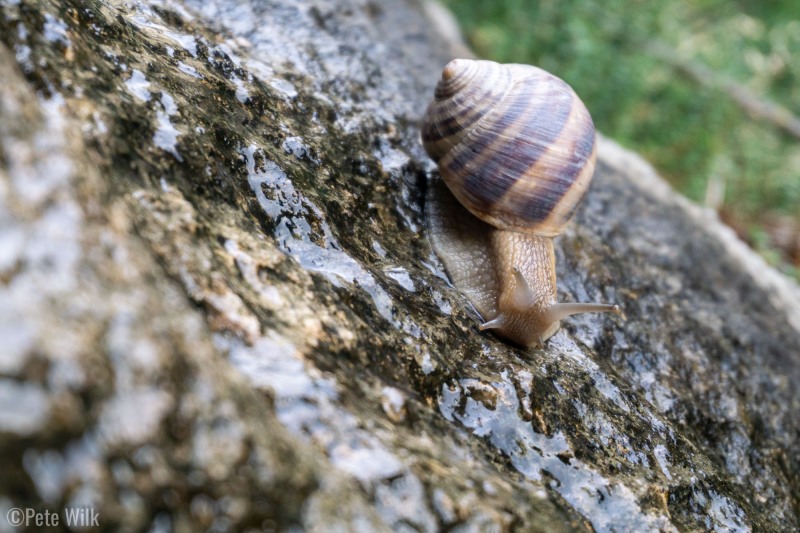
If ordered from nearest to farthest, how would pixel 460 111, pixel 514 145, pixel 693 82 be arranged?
1. pixel 514 145
2. pixel 460 111
3. pixel 693 82

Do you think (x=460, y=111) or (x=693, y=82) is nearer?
(x=460, y=111)

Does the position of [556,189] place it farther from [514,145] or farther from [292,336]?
[292,336]

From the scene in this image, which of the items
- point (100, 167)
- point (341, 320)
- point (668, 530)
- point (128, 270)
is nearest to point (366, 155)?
point (341, 320)

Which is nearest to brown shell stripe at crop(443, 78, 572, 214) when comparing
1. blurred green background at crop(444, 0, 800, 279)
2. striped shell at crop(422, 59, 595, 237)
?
striped shell at crop(422, 59, 595, 237)

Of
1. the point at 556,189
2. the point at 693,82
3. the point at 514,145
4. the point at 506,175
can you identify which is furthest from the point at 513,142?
the point at 693,82

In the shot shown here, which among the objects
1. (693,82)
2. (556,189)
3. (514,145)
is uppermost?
(514,145)

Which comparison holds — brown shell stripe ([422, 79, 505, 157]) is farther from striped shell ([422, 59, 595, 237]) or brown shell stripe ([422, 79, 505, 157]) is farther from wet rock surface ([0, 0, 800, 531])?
wet rock surface ([0, 0, 800, 531])

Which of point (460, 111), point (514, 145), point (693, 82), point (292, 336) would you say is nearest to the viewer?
point (292, 336)
